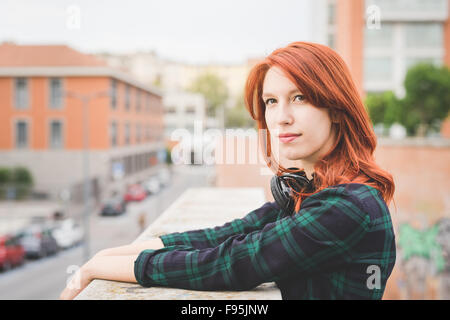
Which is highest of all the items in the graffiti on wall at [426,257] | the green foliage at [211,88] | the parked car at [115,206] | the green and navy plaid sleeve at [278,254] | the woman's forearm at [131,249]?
the green foliage at [211,88]

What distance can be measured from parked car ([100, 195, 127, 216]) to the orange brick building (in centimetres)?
82

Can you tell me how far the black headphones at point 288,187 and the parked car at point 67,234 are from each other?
975cm

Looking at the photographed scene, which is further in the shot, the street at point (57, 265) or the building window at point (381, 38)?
the building window at point (381, 38)

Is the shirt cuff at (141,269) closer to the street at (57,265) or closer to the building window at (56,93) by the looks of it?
the street at (57,265)

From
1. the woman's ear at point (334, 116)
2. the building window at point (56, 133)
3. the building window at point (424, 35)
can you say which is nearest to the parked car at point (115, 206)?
the building window at point (56, 133)

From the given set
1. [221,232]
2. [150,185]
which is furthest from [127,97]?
[221,232]

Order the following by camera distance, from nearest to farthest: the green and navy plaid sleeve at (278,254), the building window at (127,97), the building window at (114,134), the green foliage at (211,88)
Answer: the green and navy plaid sleeve at (278,254), the building window at (127,97), the building window at (114,134), the green foliage at (211,88)

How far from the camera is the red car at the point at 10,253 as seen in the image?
8.69 m

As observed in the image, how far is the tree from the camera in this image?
9695 mm

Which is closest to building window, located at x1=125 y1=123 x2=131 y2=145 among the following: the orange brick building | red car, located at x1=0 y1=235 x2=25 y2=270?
the orange brick building

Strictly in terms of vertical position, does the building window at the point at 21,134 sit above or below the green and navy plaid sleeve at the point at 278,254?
above

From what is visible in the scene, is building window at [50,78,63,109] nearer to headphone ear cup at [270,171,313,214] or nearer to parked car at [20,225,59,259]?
parked car at [20,225,59,259]

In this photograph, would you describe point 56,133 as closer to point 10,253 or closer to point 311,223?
point 10,253
